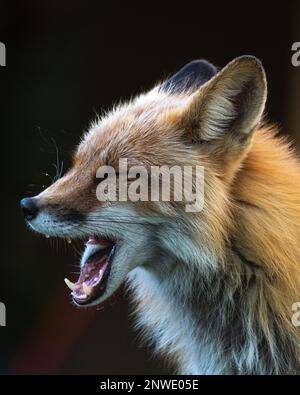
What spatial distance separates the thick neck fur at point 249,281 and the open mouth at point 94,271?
7.7 inches

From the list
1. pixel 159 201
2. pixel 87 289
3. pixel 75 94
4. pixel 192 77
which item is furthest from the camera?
pixel 75 94

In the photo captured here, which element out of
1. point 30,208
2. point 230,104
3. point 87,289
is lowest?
point 87,289

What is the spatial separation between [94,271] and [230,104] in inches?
29.5

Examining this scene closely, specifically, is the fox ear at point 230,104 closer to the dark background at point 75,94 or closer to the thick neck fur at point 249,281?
the thick neck fur at point 249,281

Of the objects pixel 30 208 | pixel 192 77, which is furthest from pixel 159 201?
pixel 192 77

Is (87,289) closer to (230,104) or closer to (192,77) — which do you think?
(230,104)

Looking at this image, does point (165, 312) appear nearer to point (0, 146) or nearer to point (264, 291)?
point (264, 291)

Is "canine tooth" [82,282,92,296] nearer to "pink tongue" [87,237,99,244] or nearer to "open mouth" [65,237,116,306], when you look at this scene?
"open mouth" [65,237,116,306]

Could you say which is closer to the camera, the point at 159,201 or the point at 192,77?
the point at 159,201

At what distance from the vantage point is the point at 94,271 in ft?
8.07

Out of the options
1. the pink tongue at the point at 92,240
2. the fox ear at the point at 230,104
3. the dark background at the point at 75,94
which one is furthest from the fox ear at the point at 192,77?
the dark background at the point at 75,94

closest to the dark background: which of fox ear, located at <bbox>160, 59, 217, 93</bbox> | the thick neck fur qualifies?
fox ear, located at <bbox>160, 59, 217, 93</bbox>

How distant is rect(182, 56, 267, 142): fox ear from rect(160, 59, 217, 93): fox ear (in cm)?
47
